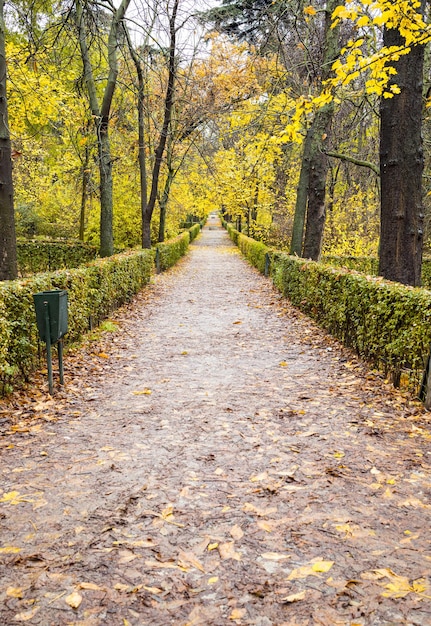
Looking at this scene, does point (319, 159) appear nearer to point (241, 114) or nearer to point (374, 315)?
point (241, 114)

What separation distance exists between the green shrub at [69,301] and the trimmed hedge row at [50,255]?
8.26 meters

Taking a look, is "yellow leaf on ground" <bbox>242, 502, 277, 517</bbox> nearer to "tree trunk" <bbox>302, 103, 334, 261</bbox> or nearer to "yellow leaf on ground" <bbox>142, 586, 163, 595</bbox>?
"yellow leaf on ground" <bbox>142, 586, 163, 595</bbox>

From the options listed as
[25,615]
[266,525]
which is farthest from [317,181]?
[25,615]

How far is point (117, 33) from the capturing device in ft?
40.6

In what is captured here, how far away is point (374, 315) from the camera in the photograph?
625 cm

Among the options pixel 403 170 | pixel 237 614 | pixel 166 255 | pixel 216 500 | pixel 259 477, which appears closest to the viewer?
pixel 237 614

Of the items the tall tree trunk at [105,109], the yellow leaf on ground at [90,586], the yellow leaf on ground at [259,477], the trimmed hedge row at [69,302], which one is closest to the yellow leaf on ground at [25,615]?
the yellow leaf on ground at [90,586]

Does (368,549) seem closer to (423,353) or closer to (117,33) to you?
(423,353)

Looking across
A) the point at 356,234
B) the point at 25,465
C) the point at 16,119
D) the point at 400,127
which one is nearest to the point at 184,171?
the point at 356,234

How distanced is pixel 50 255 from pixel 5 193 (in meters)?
14.1

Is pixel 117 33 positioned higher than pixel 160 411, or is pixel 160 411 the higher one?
pixel 117 33

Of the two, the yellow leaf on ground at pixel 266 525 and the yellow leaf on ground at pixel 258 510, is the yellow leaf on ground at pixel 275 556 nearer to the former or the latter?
the yellow leaf on ground at pixel 266 525

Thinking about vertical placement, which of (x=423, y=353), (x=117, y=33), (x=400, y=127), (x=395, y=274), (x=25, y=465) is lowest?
(x=25, y=465)

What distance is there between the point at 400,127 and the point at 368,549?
6.38 meters
